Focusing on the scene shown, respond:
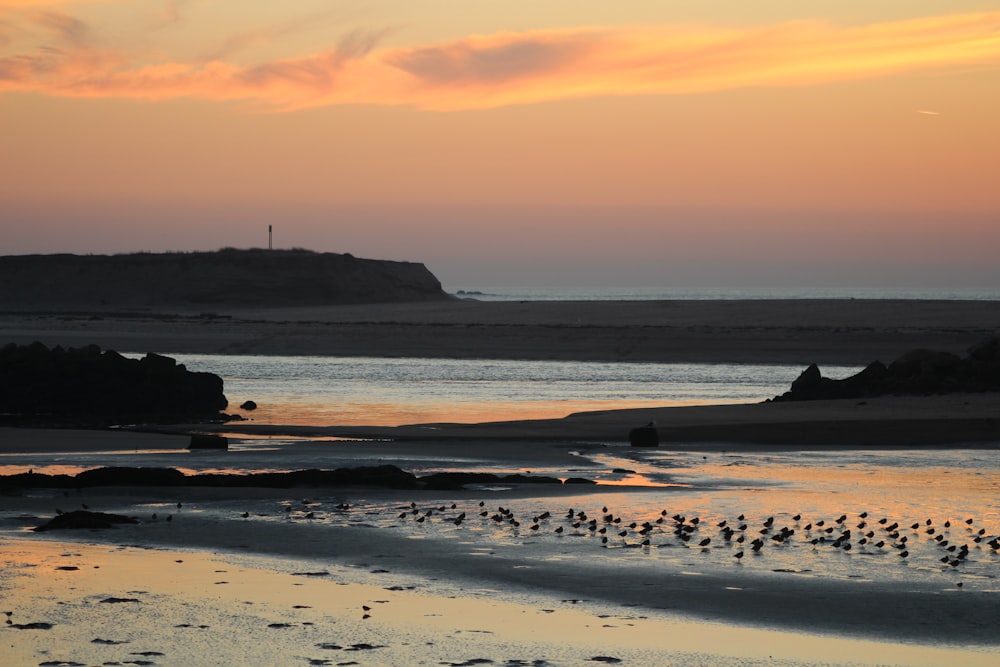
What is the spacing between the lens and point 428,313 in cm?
8212

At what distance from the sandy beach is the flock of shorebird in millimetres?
55

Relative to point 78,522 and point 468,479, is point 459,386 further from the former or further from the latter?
point 78,522

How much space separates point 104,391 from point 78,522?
16172 mm

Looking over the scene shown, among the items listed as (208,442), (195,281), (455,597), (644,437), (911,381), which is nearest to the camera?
(455,597)

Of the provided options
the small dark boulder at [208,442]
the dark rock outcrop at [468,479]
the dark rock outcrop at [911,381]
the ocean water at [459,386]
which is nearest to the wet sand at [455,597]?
the dark rock outcrop at [468,479]

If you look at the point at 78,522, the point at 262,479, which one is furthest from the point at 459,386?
the point at 78,522

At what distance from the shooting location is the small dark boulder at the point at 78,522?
43.7ft

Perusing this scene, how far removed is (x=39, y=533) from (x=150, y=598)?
141 inches

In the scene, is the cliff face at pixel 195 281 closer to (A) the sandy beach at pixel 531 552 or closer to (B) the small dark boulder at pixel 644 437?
(A) the sandy beach at pixel 531 552

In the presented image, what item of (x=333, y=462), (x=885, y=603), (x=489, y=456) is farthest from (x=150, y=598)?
(x=489, y=456)

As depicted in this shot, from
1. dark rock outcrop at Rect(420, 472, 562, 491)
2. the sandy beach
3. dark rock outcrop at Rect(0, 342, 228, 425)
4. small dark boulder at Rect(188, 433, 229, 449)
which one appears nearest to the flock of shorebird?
the sandy beach

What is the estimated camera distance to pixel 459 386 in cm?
3809

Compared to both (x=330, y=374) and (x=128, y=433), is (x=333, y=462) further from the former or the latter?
(x=330, y=374)

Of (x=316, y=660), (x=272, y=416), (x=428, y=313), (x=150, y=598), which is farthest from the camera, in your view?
(x=428, y=313)
